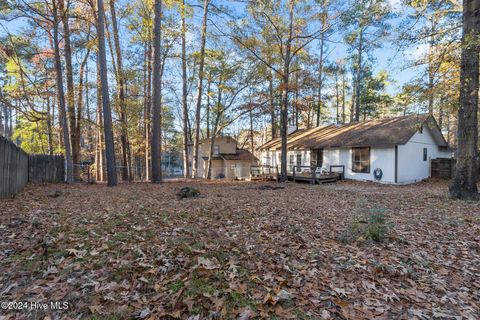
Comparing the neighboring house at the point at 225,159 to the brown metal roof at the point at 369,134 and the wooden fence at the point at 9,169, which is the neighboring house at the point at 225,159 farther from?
the wooden fence at the point at 9,169

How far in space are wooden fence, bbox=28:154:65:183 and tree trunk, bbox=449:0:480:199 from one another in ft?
54.2

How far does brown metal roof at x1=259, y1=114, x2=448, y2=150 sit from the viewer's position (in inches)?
573

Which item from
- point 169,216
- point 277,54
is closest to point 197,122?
point 277,54

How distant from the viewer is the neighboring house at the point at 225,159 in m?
28.5

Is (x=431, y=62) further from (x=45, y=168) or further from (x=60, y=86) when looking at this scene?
(x=45, y=168)

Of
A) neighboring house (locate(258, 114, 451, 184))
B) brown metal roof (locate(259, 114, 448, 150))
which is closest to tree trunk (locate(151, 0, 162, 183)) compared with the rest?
neighboring house (locate(258, 114, 451, 184))

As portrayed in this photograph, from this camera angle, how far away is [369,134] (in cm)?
1611

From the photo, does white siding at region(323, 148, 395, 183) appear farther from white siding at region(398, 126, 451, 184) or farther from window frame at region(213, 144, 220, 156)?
window frame at region(213, 144, 220, 156)

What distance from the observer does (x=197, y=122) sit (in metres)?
18.5

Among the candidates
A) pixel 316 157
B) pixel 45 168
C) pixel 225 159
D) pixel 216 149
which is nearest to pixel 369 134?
pixel 316 157

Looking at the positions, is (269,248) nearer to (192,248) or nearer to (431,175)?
(192,248)

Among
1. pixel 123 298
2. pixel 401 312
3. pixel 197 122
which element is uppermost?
pixel 197 122

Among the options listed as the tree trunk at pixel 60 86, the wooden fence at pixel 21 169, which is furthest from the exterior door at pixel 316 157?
the wooden fence at pixel 21 169

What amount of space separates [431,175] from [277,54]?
1348cm
